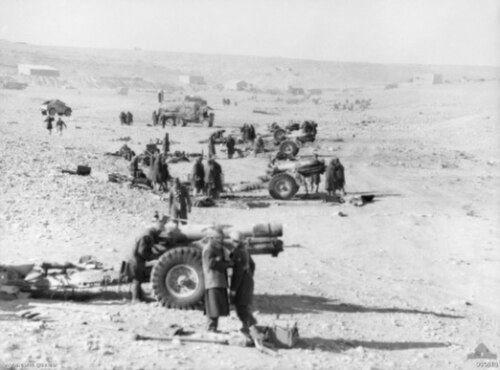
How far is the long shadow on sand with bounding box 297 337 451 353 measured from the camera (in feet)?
26.8

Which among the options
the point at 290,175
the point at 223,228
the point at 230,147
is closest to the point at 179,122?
the point at 230,147

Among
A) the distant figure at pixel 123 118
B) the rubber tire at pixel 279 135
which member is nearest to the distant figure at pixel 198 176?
the rubber tire at pixel 279 135

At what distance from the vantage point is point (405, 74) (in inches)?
5969

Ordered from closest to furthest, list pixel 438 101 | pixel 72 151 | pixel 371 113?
1. pixel 72 151
2. pixel 371 113
3. pixel 438 101

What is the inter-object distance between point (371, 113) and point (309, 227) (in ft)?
153

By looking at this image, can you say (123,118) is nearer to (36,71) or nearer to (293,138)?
(293,138)

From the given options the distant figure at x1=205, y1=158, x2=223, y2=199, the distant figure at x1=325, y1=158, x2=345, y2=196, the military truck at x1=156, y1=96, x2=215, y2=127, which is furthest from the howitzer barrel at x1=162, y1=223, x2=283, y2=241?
the military truck at x1=156, y1=96, x2=215, y2=127

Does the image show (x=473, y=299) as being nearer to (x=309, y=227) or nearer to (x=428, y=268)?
(x=428, y=268)

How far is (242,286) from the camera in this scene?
27.3 ft

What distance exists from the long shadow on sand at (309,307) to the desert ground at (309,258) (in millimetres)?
31

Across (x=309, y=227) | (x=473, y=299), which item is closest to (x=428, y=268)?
(x=473, y=299)

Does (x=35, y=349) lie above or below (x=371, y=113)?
below

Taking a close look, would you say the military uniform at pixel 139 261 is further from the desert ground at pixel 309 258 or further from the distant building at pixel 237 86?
the distant building at pixel 237 86

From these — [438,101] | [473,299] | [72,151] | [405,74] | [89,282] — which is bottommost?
[473,299]
